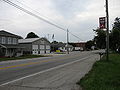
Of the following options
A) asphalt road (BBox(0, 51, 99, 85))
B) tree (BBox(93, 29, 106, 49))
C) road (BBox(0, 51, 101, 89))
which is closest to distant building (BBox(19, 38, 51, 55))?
tree (BBox(93, 29, 106, 49))

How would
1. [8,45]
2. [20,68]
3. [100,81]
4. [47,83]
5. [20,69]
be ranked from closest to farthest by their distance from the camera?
[100,81] < [47,83] < [20,69] < [20,68] < [8,45]

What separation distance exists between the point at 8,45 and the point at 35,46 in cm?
1647

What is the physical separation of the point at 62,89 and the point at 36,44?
49430 mm

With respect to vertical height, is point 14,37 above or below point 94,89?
above

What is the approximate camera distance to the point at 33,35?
3932 inches

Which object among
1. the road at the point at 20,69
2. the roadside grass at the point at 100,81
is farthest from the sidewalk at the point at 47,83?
the road at the point at 20,69

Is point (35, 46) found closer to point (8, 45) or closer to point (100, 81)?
point (8, 45)

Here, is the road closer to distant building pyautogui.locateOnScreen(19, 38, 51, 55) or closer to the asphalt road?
→ the asphalt road

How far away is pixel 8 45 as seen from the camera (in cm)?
3872

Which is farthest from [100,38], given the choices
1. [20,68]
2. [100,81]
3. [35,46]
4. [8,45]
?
[100,81]

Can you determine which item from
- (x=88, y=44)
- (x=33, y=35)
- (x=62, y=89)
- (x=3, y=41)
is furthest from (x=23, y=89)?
(x=88, y=44)

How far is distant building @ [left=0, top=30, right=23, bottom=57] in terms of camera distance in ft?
122

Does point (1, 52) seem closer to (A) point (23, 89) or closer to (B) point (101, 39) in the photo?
(B) point (101, 39)

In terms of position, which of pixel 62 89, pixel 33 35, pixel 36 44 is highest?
pixel 33 35
